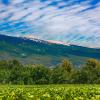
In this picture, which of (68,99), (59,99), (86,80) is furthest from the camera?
(86,80)

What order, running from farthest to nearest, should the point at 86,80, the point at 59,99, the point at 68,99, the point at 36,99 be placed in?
1. the point at 86,80
2. the point at 68,99
3. the point at 59,99
4. the point at 36,99

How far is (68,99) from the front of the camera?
911 inches

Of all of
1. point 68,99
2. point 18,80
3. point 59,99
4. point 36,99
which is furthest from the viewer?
point 18,80

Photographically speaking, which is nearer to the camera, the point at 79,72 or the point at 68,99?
the point at 68,99

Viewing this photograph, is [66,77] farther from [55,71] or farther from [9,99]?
[9,99]

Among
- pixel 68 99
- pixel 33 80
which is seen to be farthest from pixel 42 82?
pixel 68 99

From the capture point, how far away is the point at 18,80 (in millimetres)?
199375

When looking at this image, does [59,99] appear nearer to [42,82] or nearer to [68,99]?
[68,99]

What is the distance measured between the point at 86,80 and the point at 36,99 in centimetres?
16776

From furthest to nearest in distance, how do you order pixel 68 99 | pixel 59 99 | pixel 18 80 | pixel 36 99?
pixel 18 80 → pixel 68 99 → pixel 59 99 → pixel 36 99

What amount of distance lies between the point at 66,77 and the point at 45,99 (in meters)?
169

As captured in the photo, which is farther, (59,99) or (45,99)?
(59,99)

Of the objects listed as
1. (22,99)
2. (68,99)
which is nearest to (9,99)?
(22,99)

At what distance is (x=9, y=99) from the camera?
20.1 meters
